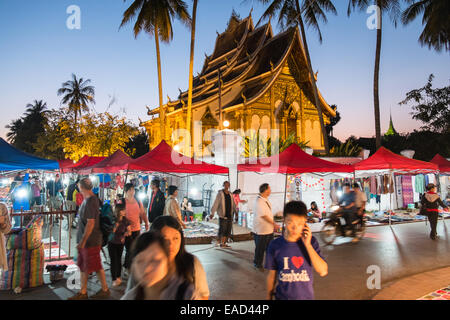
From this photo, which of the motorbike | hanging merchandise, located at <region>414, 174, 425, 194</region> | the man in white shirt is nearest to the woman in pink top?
the man in white shirt

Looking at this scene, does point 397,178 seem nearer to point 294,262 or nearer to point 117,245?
point 117,245

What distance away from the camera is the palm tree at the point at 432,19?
60.4 ft

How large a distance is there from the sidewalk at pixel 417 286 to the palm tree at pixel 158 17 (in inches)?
624

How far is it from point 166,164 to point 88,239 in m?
4.37

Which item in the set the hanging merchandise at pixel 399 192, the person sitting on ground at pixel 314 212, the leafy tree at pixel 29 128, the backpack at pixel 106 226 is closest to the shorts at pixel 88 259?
the backpack at pixel 106 226

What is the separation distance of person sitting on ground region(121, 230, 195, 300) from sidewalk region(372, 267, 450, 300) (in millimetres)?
4208

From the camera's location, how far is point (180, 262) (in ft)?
6.70

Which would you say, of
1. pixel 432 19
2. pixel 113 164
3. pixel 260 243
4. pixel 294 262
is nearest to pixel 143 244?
pixel 294 262

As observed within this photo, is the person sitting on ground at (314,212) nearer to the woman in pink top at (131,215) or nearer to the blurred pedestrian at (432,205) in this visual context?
the blurred pedestrian at (432,205)

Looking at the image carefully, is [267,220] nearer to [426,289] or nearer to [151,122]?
[426,289]

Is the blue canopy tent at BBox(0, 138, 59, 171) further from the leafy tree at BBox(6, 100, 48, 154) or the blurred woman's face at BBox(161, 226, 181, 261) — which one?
the leafy tree at BBox(6, 100, 48, 154)

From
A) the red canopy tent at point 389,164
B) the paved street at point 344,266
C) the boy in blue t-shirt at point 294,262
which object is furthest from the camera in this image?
the red canopy tent at point 389,164

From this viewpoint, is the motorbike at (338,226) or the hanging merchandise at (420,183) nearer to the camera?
the motorbike at (338,226)
